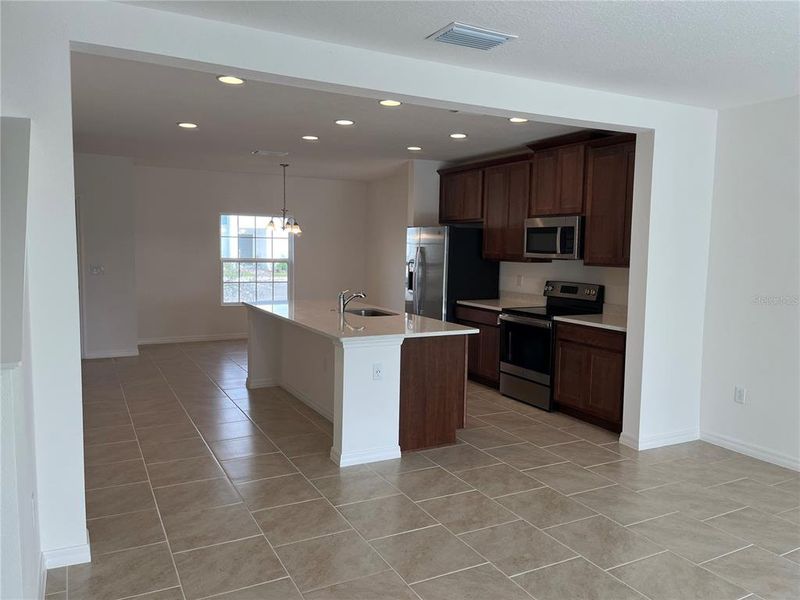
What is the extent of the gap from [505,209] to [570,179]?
0.99 metres

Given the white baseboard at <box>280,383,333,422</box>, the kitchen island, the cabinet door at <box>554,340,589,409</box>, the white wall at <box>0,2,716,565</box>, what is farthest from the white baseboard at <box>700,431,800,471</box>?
Answer: the white baseboard at <box>280,383,333,422</box>

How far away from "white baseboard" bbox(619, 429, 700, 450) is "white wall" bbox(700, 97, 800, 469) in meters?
0.13

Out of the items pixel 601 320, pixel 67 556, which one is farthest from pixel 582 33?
pixel 67 556

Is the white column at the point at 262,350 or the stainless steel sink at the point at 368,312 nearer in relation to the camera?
the stainless steel sink at the point at 368,312

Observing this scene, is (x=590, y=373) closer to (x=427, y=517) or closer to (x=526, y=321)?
(x=526, y=321)

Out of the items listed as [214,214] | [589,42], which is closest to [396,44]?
[589,42]

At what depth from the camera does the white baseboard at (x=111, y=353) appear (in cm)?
721

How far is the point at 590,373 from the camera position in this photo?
4.75 m

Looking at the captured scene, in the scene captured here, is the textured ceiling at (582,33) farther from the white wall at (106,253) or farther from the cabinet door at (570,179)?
the white wall at (106,253)

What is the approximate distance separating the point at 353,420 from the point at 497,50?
2350mm

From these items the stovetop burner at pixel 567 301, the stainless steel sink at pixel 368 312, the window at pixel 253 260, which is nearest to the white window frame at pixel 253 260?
the window at pixel 253 260

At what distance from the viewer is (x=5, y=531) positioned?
5.54 feet

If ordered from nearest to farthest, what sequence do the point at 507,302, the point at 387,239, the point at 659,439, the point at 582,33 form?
the point at 582,33, the point at 659,439, the point at 507,302, the point at 387,239

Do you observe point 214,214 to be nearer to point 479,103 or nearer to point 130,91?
point 130,91
